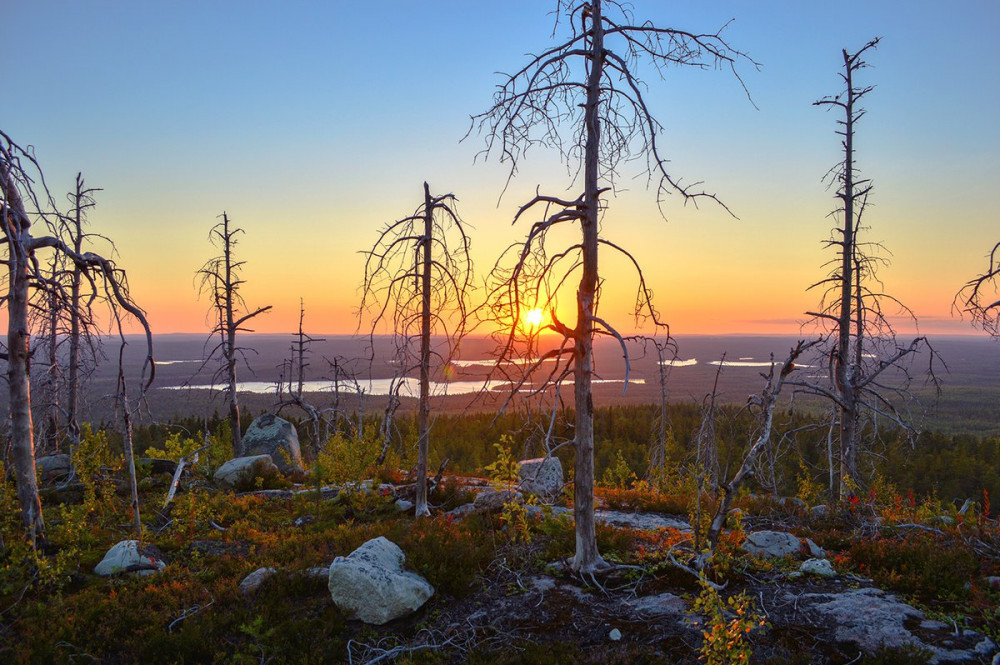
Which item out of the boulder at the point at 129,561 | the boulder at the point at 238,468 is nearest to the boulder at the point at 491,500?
the boulder at the point at 129,561

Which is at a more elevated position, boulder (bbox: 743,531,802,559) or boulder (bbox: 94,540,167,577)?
boulder (bbox: 743,531,802,559)

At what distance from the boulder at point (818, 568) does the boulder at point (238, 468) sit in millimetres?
14216

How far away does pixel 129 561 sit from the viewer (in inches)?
364

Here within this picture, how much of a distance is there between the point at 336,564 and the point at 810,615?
6099 mm

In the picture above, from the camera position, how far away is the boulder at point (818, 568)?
7578mm

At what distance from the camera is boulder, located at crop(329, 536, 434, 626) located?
7.15 metres

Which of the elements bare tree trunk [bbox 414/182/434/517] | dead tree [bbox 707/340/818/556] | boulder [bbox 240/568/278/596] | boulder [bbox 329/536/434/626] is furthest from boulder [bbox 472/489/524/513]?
dead tree [bbox 707/340/818/556]

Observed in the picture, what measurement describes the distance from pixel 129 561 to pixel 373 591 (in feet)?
16.9

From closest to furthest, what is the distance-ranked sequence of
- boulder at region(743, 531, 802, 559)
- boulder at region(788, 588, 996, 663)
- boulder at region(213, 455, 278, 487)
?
boulder at region(788, 588, 996, 663) < boulder at region(743, 531, 802, 559) < boulder at region(213, 455, 278, 487)

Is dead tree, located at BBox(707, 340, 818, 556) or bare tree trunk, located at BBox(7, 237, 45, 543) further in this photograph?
bare tree trunk, located at BBox(7, 237, 45, 543)

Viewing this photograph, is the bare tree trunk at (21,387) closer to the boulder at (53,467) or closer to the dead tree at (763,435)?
the boulder at (53,467)

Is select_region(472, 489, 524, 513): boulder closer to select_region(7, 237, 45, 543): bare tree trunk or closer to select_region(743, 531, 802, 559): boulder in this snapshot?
select_region(743, 531, 802, 559): boulder

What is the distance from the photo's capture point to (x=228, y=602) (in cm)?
788

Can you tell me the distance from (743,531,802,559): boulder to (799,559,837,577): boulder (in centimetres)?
58
